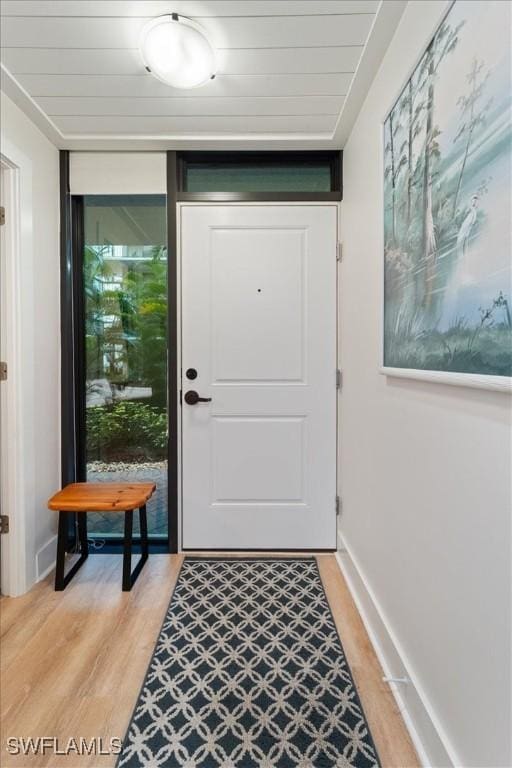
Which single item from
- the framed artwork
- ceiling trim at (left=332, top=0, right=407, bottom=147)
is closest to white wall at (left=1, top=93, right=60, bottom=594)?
ceiling trim at (left=332, top=0, right=407, bottom=147)

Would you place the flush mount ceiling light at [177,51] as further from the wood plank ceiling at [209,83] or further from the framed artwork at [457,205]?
the framed artwork at [457,205]

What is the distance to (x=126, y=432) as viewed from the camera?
2279mm

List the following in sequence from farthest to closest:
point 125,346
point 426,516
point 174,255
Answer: point 125,346 → point 174,255 → point 426,516

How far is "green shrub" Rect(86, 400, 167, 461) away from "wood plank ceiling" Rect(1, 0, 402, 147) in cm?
150

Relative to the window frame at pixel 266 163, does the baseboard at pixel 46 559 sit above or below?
below

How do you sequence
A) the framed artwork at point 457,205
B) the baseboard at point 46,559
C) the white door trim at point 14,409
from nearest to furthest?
1. the framed artwork at point 457,205
2. the white door trim at point 14,409
3. the baseboard at point 46,559

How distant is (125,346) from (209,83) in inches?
54.7

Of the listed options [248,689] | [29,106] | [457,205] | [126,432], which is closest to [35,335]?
[126,432]

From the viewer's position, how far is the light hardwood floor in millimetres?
1133

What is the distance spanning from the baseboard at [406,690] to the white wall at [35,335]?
1.62m

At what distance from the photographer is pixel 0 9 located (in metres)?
1.26

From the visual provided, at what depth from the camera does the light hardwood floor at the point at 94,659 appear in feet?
3.72

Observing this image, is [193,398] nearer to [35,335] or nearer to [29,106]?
[35,335]

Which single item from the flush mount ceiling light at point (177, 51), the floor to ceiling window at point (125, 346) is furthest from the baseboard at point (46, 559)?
the flush mount ceiling light at point (177, 51)
